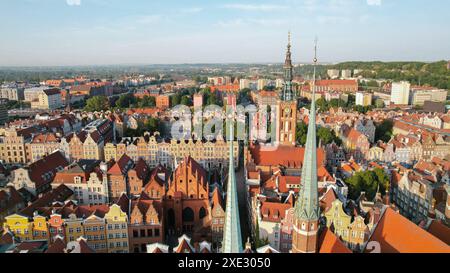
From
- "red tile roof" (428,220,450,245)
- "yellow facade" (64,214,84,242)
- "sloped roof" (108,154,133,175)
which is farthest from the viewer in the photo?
"sloped roof" (108,154,133,175)

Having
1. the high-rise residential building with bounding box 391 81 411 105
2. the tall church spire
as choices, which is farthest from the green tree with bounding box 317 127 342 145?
the high-rise residential building with bounding box 391 81 411 105

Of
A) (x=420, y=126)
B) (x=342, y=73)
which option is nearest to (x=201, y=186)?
(x=420, y=126)

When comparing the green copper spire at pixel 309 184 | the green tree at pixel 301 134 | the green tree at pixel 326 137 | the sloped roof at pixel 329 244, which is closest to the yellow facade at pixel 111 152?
the green tree at pixel 301 134

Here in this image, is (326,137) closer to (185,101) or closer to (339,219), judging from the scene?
(339,219)

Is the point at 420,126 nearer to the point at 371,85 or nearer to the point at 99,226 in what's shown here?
the point at 99,226

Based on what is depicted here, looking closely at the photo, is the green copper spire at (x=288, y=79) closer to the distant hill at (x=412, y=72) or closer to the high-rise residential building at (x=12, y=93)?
the distant hill at (x=412, y=72)

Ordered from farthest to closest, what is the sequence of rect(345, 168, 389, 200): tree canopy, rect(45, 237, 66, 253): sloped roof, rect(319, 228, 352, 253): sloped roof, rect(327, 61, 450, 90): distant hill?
rect(327, 61, 450, 90): distant hill, rect(345, 168, 389, 200): tree canopy, rect(45, 237, 66, 253): sloped roof, rect(319, 228, 352, 253): sloped roof

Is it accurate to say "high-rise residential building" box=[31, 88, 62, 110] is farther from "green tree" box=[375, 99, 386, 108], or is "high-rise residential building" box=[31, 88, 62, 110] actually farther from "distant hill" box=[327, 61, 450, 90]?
"distant hill" box=[327, 61, 450, 90]
